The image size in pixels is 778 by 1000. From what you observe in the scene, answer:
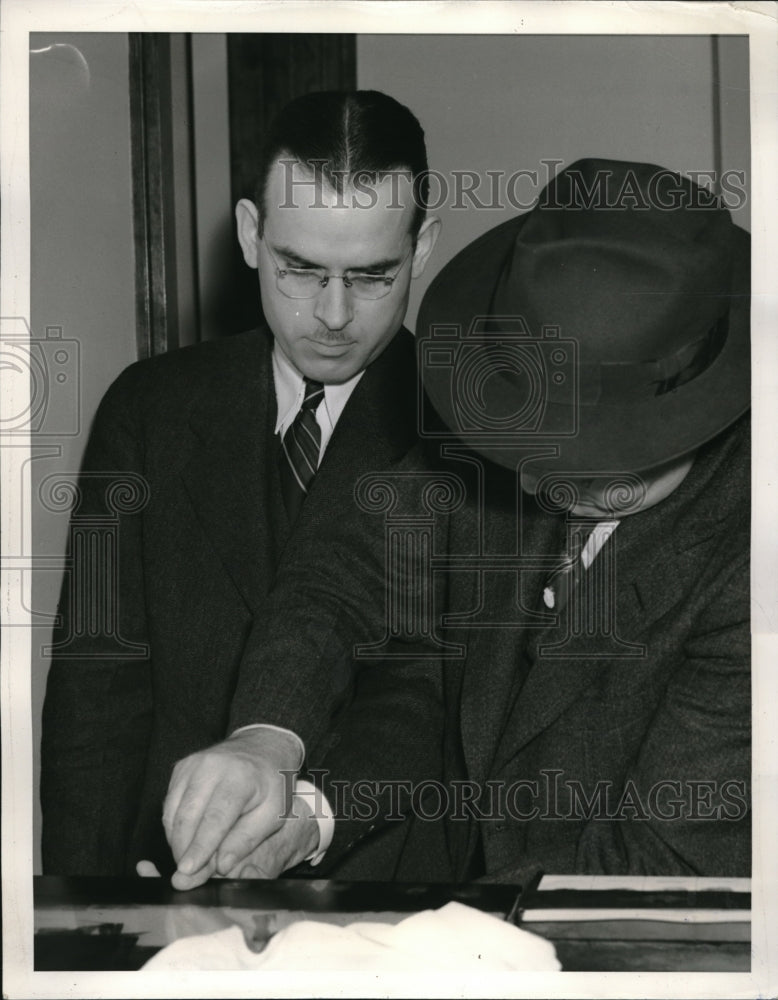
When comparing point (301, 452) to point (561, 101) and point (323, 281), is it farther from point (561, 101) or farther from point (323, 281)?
point (561, 101)

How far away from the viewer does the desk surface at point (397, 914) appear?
157 cm

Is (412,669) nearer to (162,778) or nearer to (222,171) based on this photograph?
(162,778)

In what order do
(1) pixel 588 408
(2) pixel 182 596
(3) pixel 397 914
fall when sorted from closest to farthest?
1. (3) pixel 397 914
2. (1) pixel 588 408
3. (2) pixel 182 596

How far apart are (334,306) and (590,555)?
1.67 feet

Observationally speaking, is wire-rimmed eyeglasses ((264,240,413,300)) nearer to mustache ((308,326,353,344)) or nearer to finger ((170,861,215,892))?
mustache ((308,326,353,344))

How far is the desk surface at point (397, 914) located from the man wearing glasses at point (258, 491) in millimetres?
127

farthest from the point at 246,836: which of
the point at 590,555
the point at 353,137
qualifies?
the point at 353,137

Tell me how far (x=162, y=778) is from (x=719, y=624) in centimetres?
81

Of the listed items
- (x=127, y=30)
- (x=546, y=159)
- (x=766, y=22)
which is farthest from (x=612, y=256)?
(x=127, y=30)

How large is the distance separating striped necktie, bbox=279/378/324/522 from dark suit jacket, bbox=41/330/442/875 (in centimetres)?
2

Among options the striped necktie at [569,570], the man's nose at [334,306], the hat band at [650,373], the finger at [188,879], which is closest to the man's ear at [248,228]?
the man's nose at [334,306]

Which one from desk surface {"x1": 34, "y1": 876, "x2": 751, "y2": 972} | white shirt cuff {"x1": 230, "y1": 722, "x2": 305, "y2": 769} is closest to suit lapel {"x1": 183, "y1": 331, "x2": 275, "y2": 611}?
white shirt cuff {"x1": 230, "y1": 722, "x2": 305, "y2": 769}

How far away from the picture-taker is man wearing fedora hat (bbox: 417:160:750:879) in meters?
1.73

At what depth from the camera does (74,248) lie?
5.91ft
